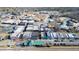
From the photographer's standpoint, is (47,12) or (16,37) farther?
(47,12)

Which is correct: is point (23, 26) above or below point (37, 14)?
below

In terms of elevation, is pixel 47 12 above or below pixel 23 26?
above

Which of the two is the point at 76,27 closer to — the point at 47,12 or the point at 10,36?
the point at 47,12
